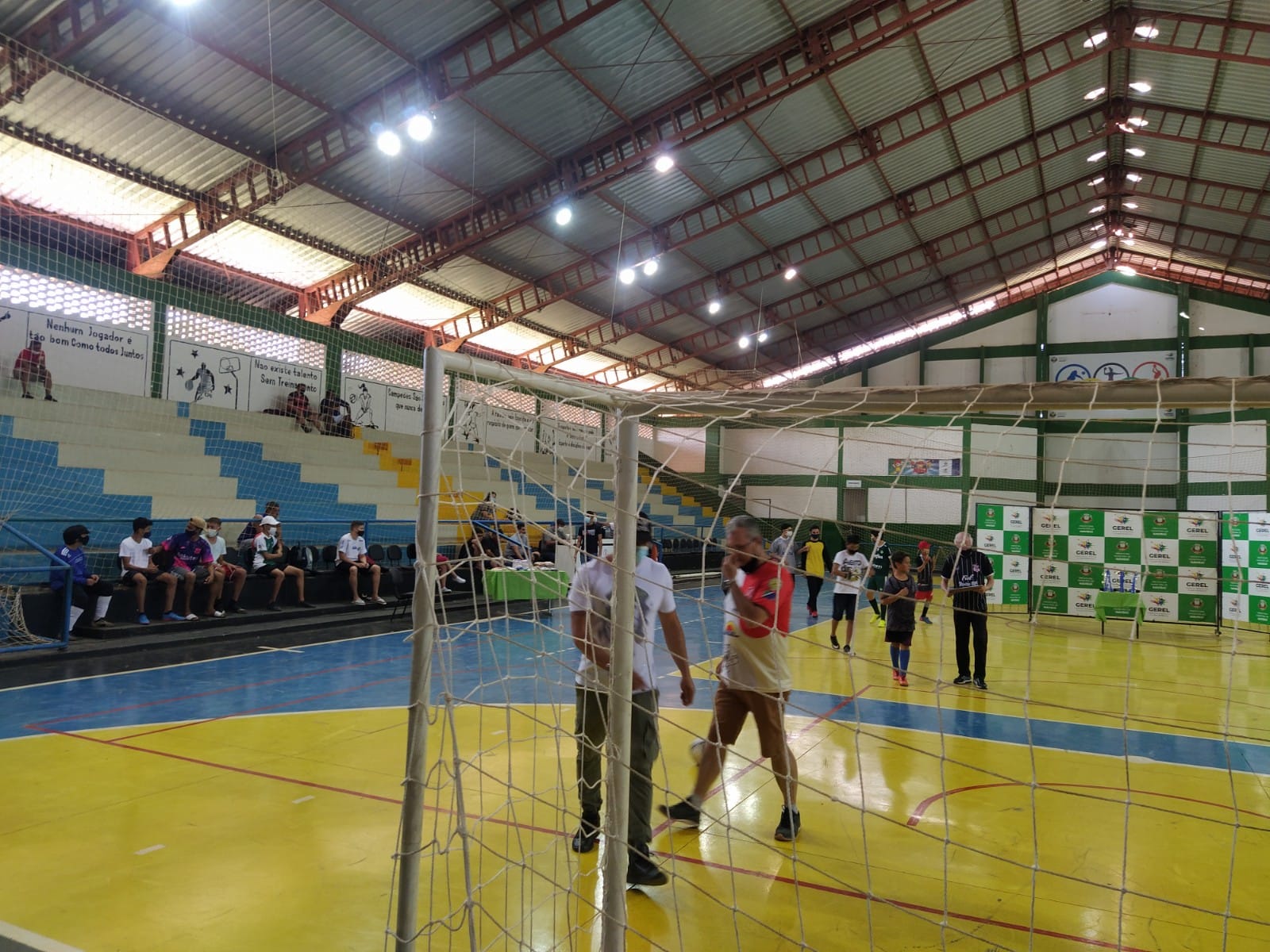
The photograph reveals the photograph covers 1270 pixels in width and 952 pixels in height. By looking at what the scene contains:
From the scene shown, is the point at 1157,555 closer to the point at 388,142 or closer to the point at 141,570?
the point at 388,142

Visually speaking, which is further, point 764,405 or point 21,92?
point 21,92

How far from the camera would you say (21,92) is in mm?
11102

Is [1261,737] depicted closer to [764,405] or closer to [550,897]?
[764,405]

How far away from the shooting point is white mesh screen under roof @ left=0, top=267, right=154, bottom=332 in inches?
519

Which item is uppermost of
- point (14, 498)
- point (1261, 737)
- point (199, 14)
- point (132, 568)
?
point (199, 14)

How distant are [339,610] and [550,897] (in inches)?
385

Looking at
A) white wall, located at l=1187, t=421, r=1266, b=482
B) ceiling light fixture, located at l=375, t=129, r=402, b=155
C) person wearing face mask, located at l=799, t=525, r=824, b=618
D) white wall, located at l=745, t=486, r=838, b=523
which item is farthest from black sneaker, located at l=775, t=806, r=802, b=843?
white wall, located at l=745, t=486, r=838, b=523

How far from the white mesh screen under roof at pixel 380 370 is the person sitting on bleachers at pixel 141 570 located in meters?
8.74

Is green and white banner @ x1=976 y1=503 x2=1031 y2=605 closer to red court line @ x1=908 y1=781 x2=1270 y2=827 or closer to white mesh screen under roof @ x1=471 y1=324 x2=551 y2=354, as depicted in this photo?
red court line @ x1=908 y1=781 x2=1270 y2=827

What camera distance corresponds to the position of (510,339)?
76.5 feet

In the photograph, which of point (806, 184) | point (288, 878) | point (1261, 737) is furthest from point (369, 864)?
point (806, 184)

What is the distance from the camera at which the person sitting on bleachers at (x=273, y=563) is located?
12.0 meters

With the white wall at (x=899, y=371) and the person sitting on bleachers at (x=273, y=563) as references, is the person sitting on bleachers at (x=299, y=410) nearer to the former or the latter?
the person sitting on bleachers at (x=273, y=563)

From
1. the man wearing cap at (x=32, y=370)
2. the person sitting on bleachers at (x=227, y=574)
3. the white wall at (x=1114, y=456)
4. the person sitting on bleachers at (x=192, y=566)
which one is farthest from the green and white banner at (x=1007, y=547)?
the man wearing cap at (x=32, y=370)
